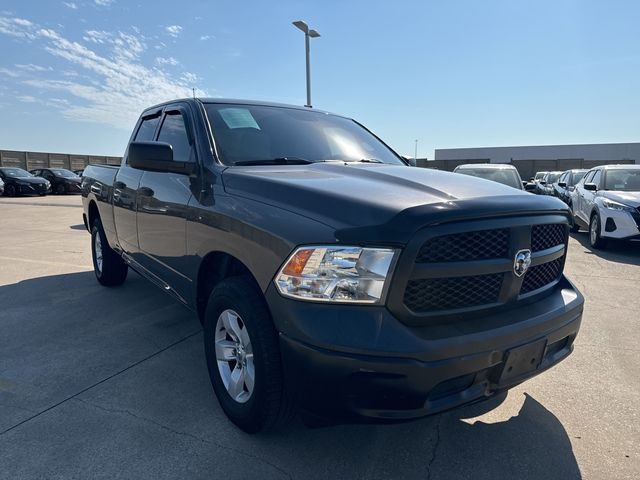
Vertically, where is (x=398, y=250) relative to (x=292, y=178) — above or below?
below

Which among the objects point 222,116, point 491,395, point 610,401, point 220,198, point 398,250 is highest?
point 222,116

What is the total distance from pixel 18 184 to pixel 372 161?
25020 millimetres

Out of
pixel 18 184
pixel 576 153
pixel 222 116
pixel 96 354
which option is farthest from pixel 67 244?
pixel 576 153

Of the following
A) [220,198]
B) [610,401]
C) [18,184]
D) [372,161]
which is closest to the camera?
[220,198]

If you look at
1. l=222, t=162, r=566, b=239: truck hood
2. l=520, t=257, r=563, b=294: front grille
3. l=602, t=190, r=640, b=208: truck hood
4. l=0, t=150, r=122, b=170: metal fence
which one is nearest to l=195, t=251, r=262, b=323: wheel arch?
l=222, t=162, r=566, b=239: truck hood

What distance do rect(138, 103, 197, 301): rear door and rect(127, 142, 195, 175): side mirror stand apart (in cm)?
7

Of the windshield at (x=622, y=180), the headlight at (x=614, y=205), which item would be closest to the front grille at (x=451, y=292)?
the headlight at (x=614, y=205)

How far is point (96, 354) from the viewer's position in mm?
3529

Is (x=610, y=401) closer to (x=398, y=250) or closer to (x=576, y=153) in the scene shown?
(x=398, y=250)

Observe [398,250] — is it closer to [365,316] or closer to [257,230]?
[365,316]

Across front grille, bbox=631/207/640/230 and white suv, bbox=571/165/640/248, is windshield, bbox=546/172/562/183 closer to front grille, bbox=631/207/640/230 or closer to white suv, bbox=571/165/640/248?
white suv, bbox=571/165/640/248

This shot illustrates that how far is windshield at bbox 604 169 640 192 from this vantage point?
8.84 meters

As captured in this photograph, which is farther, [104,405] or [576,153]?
[576,153]

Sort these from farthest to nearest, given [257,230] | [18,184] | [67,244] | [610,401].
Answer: [18,184] → [67,244] → [610,401] → [257,230]
